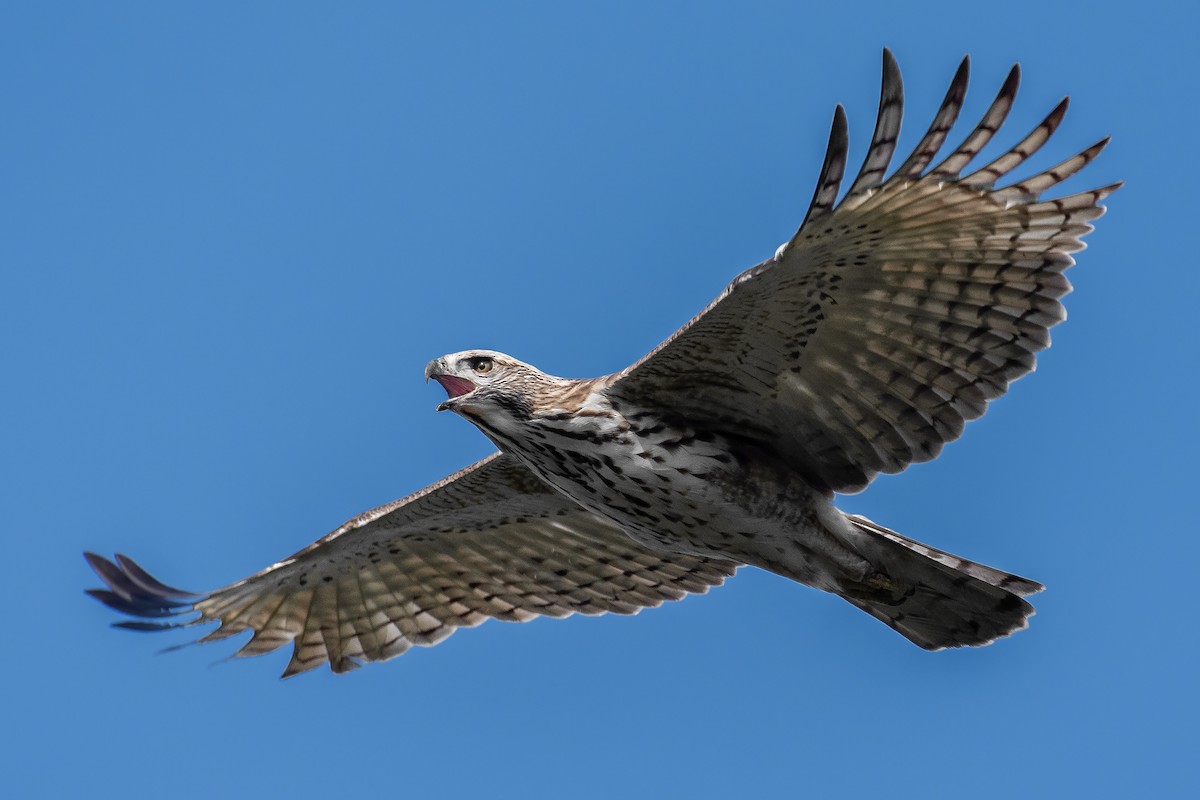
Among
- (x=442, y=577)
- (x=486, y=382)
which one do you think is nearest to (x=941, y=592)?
(x=486, y=382)

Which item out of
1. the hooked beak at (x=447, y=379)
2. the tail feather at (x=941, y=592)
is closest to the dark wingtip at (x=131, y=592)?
the hooked beak at (x=447, y=379)

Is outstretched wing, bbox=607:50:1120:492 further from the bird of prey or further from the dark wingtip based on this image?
the dark wingtip

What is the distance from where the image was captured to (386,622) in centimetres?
1094

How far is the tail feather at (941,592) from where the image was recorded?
8.92 m

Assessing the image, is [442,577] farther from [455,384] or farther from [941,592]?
[941,592]

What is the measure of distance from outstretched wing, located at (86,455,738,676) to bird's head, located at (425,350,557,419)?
117 cm

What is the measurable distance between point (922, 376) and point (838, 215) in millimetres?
1174

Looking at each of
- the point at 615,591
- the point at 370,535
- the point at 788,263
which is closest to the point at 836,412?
the point at 788,263

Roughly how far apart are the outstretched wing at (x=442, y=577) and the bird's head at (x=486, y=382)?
117 cm

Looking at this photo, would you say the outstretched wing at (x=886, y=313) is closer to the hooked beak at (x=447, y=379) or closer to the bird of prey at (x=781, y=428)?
the bird of prey at (x=781, y=428)

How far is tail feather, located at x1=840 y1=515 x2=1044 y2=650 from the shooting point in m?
8.92

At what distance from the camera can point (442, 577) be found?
11.0m

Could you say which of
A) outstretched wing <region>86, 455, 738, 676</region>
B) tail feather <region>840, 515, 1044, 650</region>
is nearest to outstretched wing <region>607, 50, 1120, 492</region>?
tail feather <region>840, 515, 1044, 650</region>

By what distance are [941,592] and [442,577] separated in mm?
3614
